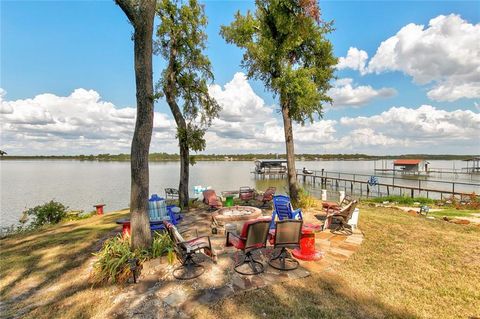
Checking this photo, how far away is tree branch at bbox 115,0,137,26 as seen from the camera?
5126 millimetres

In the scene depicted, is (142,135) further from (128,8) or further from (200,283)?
(200,283)

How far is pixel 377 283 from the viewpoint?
4.59 metres

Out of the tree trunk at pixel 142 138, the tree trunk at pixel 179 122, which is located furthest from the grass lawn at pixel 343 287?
the tree trunk at pixel 179 122

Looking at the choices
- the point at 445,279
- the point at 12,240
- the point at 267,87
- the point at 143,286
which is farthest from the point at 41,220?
the point at 445,279

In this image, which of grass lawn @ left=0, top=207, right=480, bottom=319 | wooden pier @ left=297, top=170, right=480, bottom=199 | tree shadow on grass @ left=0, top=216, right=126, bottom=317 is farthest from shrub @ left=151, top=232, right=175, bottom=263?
wooden pier @ left=297, top=170, right=480, bottom=199

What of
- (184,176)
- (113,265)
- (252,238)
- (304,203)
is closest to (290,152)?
(304,203)

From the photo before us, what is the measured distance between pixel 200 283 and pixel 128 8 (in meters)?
5.58

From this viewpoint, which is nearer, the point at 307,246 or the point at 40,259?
the point at 307,246

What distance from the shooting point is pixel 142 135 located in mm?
5637

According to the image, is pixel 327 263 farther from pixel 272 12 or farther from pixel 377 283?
pixel 272 12

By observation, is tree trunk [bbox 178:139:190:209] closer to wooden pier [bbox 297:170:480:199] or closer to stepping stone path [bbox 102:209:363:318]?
stepping stone path [bbox 102:209:363:318]

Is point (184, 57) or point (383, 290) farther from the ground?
point (184, 57)

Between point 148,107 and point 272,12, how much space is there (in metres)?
7.61

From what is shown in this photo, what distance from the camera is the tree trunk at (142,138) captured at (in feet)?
18.0
